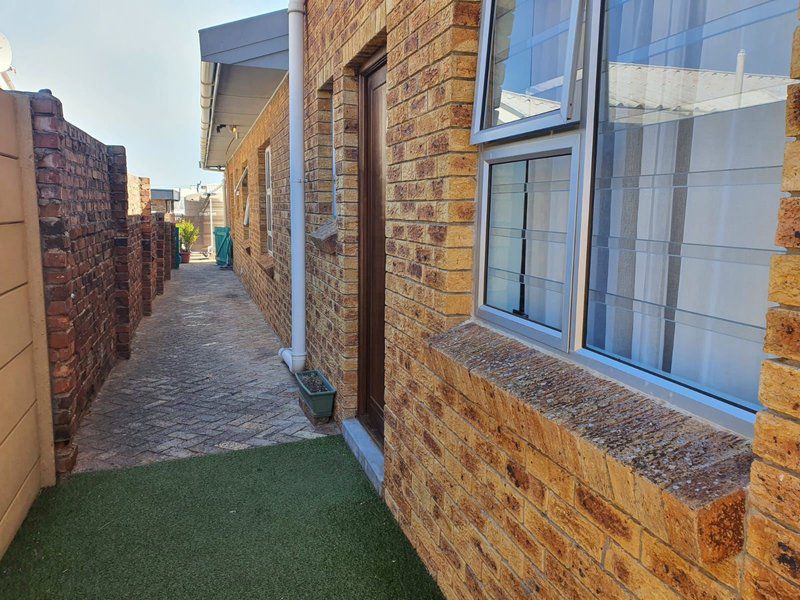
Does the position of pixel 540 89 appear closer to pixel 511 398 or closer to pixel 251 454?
pixel 511 398

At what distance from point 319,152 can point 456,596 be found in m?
3.62

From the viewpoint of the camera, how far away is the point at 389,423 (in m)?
3.26

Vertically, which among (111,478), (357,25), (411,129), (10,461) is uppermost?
(357,25)

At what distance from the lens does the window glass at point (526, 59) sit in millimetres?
1877

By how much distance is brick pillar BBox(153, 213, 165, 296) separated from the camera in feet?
39.7

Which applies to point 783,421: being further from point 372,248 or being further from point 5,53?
point 5,53

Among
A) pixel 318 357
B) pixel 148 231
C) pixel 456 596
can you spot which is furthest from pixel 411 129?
pixel 148 231

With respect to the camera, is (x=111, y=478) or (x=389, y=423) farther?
(x=111, y=478)

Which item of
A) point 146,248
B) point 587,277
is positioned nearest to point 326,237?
point 587,277

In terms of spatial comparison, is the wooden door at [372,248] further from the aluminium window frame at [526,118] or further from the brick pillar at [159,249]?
the brick pillar at [159,249]

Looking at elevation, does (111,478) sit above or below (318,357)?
below

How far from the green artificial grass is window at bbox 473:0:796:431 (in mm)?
1581

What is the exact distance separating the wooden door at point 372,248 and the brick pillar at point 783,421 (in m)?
2.88

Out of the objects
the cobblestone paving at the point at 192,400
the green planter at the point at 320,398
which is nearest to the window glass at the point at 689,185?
the green planter at the point at 320,398
